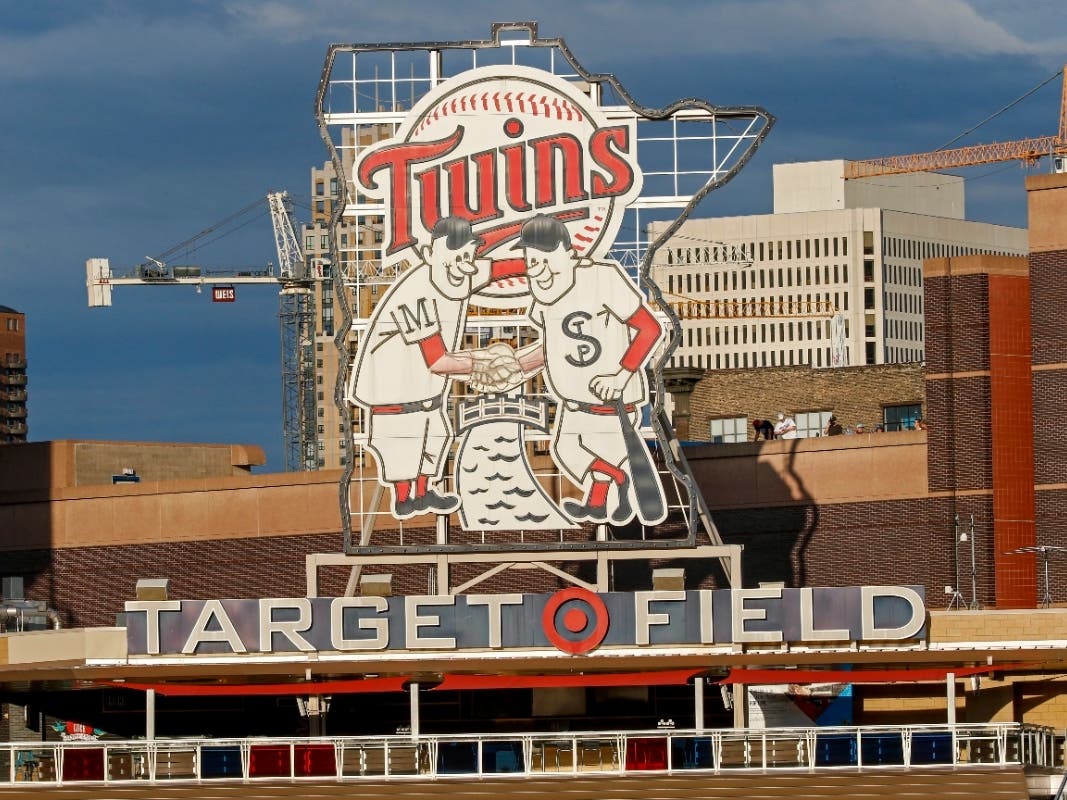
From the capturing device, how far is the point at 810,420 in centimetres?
11862

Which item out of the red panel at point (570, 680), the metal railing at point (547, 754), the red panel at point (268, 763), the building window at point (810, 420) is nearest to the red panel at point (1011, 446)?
the metal railing at point (547, 754)

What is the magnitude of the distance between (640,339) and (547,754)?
13216mm

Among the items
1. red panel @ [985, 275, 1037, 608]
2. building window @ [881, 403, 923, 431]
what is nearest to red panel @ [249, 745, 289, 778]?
red panel @ [985, 275, 1037, 608]

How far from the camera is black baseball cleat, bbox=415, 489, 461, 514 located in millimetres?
77000

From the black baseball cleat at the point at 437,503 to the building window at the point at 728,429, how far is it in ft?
146

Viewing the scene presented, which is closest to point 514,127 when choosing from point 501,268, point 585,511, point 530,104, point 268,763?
point 530,104

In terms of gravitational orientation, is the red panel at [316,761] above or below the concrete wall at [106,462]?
below

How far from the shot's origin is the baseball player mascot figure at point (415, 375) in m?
77.2

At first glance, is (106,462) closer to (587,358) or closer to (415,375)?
(415,375)

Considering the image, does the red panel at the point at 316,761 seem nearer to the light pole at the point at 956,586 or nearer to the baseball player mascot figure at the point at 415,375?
the baseball player mascot figure at the point at 415,375

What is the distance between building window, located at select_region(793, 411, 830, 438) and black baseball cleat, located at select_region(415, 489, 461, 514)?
43.4 meters

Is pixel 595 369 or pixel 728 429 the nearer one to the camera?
pixel 595 369

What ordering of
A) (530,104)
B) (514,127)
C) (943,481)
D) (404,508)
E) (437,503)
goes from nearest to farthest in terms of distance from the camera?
(437,503) → (404,508) → (514,127) → (530,104) → (943,481)

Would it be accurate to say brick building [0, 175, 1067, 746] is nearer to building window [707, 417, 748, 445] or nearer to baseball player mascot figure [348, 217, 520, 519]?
baseball player mascot figure [348, 217, 520, 519]
